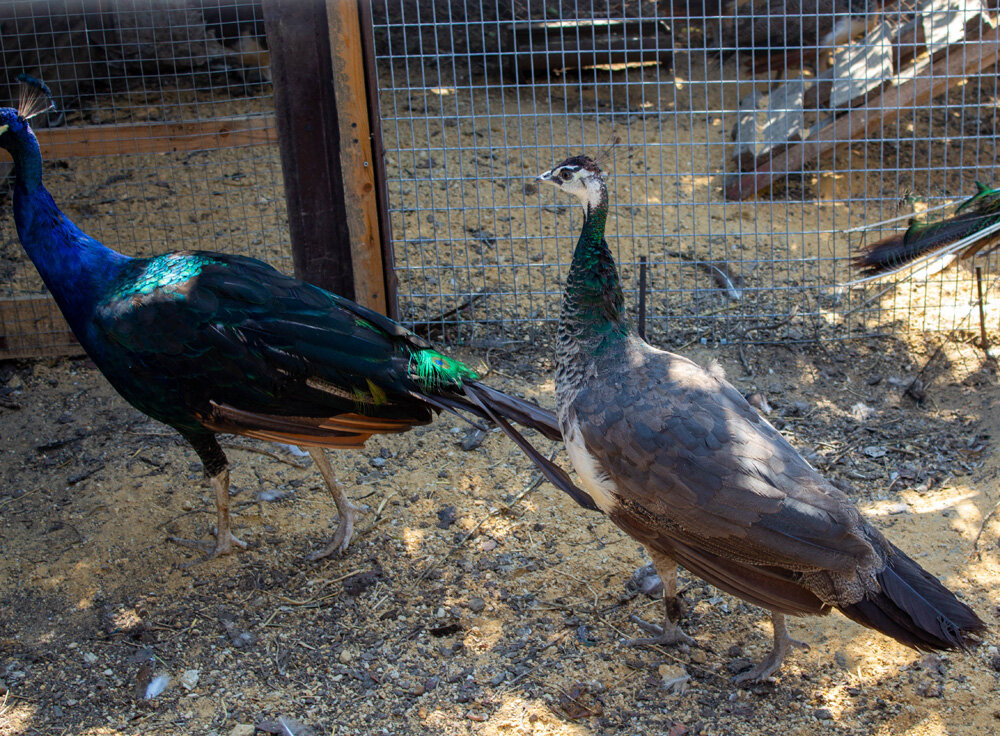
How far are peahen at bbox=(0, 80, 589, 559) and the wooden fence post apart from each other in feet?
3.42

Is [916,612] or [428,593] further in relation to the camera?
[428,593]

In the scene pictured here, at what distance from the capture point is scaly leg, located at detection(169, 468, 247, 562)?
12.0ft

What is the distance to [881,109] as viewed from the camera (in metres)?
5.19

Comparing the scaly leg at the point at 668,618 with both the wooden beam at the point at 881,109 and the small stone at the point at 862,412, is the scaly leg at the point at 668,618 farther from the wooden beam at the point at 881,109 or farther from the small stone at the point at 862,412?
the wooden beam at the point at 881,109

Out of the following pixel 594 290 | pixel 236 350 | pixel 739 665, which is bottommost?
pixel 739 665

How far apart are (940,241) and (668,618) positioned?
253cm

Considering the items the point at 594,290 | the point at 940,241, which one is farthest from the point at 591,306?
the point at 940,241

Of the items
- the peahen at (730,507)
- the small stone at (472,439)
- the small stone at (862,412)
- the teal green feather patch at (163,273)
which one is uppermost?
the teal green feather patch at (163,273)

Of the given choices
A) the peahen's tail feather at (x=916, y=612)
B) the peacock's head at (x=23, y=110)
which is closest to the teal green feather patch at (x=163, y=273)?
the peacock's head at (x=23, y=110)

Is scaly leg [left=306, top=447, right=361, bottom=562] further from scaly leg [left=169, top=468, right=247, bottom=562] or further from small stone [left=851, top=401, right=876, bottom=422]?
small stone [left=851, top=401, right=876, bottom=422]

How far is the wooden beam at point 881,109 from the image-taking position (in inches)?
207

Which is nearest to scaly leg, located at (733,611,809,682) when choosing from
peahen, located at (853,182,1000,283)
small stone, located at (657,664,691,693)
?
small stone, located at (657,664,691,693)

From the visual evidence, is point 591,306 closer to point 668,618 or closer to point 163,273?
point 668,618

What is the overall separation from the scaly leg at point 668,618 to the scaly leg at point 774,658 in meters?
0.25
